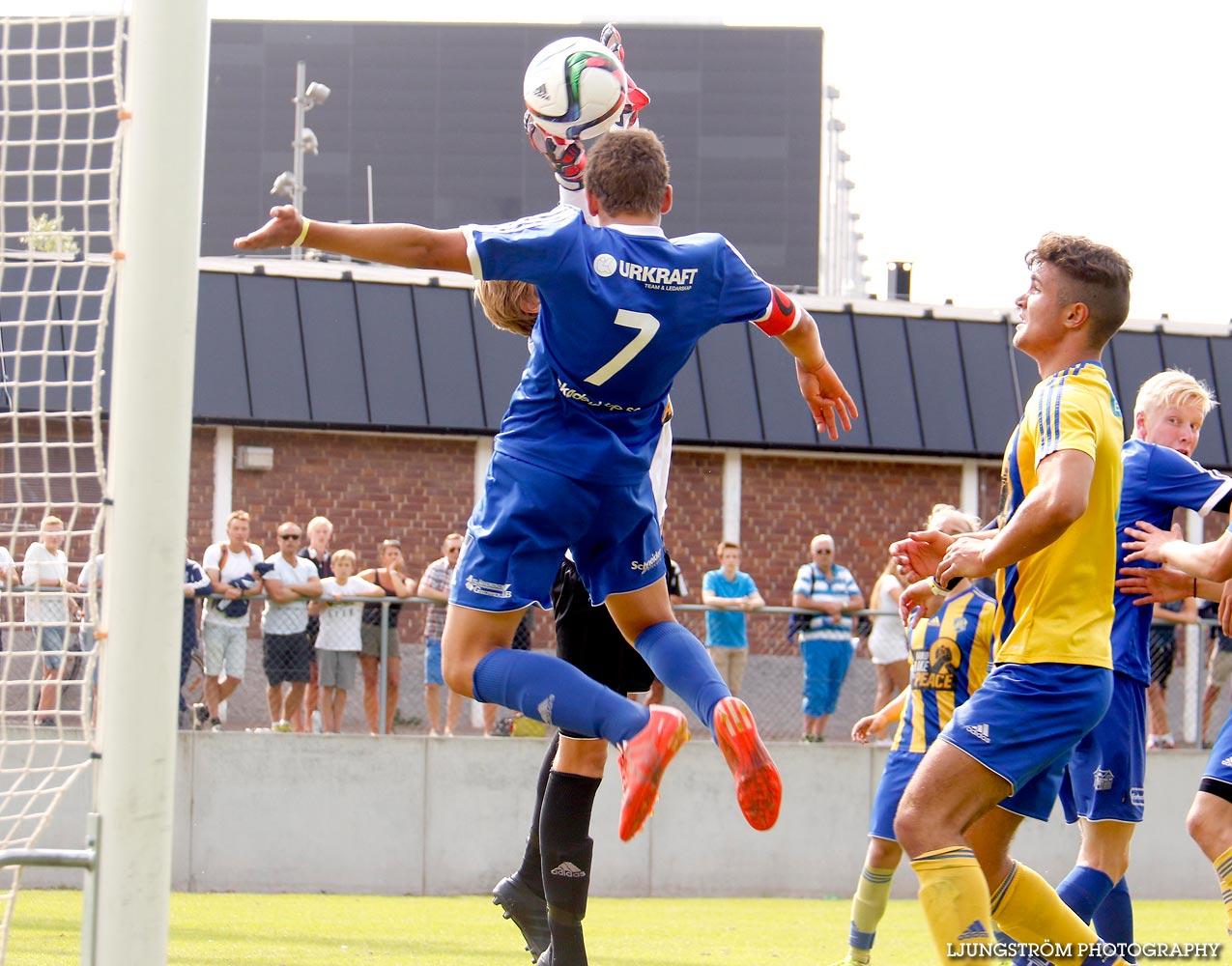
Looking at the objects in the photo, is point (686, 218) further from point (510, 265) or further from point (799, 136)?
point (510, 265)

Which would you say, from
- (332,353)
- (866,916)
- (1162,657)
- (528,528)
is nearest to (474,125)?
(332,353)

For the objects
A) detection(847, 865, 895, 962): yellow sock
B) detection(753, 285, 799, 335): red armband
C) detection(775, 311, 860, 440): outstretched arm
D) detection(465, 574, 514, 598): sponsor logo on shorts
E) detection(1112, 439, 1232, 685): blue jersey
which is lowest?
detection(847, 865, 895, 962): yellow sock

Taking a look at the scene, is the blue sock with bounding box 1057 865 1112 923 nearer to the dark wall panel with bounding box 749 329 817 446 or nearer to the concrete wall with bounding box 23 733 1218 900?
the concrete wall with bounding box 23 733 1218 900

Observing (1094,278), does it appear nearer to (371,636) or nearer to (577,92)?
(577,92)

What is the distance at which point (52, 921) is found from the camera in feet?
30.3

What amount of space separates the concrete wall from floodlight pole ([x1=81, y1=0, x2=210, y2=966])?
9.08 m

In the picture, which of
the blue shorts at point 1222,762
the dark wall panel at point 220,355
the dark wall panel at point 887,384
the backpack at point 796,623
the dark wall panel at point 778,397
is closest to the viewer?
the blue shorts at point 1222,762

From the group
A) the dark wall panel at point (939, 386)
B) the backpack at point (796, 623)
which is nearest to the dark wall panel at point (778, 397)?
the dark wall panel at point (939, 386)

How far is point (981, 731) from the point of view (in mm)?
4336

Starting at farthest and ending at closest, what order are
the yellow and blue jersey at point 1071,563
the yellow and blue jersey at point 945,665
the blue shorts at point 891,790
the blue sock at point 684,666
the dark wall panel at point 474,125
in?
the dark wall panel at point 474,125 < the yellow and blue jersey at point 945,665 < the blue shorts at point 891,790 < the blue sock at point 684,666 < the yellow and blue jersey at point 1071,563

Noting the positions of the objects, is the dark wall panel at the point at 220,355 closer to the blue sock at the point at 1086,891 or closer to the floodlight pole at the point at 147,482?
the blue sock at the point at 1086,891

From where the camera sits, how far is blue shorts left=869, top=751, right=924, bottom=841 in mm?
7027

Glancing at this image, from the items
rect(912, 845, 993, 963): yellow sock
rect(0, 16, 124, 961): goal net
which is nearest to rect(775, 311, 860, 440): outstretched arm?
rect(912, 845, 993, 963): yellow sock

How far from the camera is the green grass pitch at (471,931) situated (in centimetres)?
750
